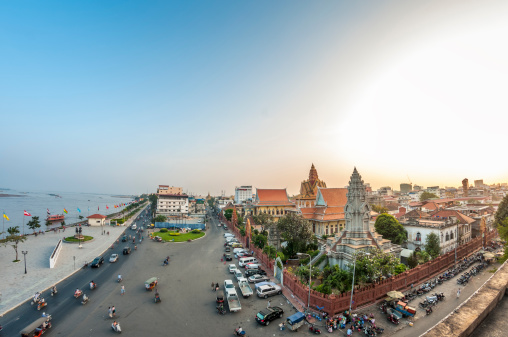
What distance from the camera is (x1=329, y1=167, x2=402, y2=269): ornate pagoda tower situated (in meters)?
27.8

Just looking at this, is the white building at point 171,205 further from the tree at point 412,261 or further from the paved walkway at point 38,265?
the tree at point 412,261

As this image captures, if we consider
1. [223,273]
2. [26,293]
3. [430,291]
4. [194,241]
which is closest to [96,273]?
[26,293]

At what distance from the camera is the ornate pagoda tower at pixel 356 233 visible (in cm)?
2783

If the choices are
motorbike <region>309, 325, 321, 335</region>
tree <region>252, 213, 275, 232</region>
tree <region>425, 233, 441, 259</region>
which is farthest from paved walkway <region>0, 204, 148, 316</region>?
tree <region>425, 233, 441, 259</region>

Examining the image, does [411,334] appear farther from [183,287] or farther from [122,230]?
[122,230]

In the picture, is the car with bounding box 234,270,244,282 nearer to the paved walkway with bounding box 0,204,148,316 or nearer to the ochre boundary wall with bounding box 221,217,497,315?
the ochre boundary wall with bounding box 221,217,497,315

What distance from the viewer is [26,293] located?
2345cm

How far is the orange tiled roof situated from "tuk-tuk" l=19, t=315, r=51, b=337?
4834cm

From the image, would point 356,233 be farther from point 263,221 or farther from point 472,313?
point 472,313

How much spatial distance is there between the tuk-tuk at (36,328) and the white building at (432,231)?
41905 millimetres

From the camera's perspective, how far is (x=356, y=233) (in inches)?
1137

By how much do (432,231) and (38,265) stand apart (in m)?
52.6

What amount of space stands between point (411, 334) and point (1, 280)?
3878 centimetres

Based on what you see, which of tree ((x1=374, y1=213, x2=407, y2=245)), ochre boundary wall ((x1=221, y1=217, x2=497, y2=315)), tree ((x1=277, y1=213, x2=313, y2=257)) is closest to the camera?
ochre boundary wall ((x1=221, y1=217, x2=497, y2=315))
